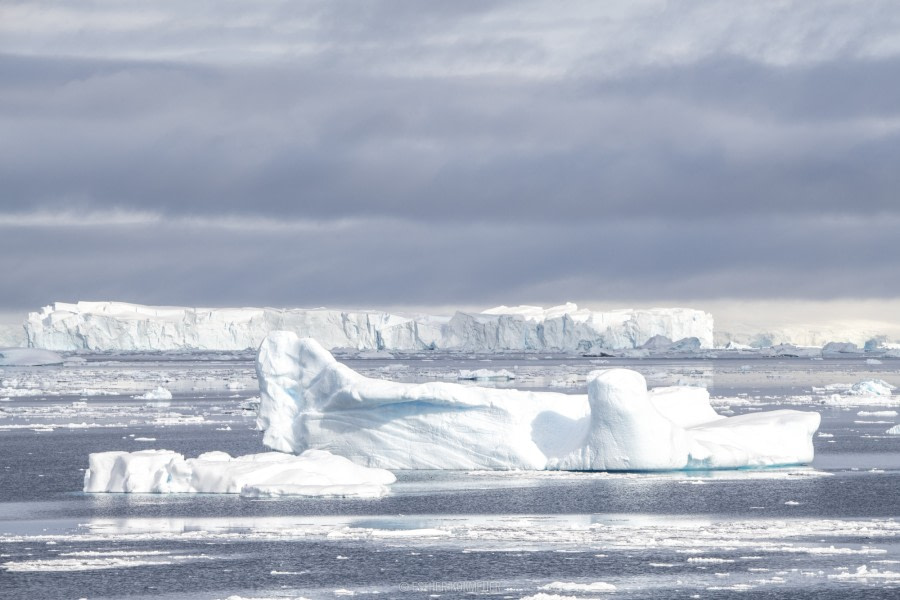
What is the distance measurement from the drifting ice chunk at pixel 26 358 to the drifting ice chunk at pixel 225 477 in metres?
66.0

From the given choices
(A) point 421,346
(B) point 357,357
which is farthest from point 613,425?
(A) point 421,346

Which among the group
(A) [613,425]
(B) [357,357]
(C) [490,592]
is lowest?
(C) [490,592]

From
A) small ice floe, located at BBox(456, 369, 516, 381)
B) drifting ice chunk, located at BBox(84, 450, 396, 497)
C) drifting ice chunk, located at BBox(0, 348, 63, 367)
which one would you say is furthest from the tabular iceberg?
drifting ice chunk, located at BBox(0, 348, 63, 367)

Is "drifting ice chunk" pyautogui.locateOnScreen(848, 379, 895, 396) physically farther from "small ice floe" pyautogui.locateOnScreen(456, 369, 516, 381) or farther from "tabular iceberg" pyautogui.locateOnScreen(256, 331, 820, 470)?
"tabular iceberg" pyautogui.locateOnScreen(256, 331, 820, 470)

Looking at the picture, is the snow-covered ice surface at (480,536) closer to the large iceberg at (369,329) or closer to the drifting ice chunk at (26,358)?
the drifting ice chunk at (26,358)

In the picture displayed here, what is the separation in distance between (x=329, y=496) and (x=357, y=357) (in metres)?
84.0

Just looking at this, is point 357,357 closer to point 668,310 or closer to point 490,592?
point 668,310

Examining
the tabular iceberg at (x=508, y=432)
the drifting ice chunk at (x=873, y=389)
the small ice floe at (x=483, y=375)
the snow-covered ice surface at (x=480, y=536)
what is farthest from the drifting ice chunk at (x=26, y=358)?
the tabular iceberg at (x=508, y=432)

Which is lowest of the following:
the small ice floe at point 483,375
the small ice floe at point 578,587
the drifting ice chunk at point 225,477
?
the small ice floe at point 578,587

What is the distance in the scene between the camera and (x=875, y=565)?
38.5ft

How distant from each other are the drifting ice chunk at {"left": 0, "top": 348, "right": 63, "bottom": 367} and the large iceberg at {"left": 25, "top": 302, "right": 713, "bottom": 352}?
23519 millimetres

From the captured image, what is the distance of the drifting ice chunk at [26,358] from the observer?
81438mm

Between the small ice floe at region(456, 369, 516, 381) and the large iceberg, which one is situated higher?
the large iceberg

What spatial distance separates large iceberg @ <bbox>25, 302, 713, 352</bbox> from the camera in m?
105
